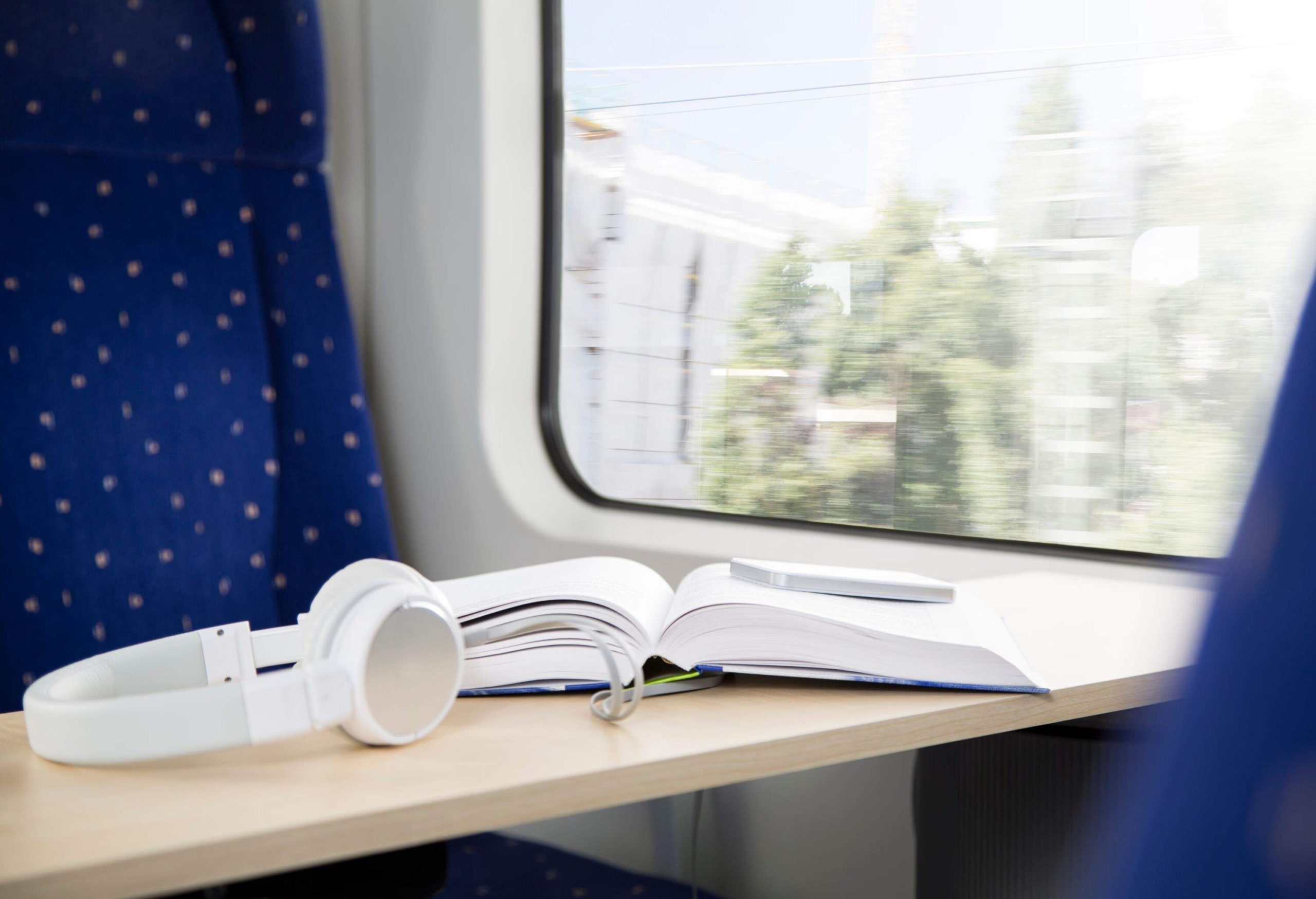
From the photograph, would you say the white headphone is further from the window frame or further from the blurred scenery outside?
the window frame

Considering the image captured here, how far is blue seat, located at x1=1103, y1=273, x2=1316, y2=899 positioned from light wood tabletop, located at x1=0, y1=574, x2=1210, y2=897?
36 centimetres

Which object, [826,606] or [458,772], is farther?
[826,606]

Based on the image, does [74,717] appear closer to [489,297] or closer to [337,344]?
[337,344]

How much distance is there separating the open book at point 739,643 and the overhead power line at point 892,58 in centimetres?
76

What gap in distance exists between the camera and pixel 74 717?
488 millimetres

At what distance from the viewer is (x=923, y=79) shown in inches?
49.8

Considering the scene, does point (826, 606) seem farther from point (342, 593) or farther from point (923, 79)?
point (923, 79)

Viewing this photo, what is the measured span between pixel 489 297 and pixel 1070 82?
940 mm

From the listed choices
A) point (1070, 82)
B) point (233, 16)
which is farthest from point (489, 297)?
point (1070, 82)

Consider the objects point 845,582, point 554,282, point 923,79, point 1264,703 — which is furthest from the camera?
point 554,282

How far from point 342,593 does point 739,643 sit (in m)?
0.24

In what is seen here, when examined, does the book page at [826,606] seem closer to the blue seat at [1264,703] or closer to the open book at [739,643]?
the open book at [739,643]

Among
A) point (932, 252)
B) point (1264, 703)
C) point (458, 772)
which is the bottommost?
point (458, 772)

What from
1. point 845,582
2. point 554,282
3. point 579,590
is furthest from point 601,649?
point 554,282
